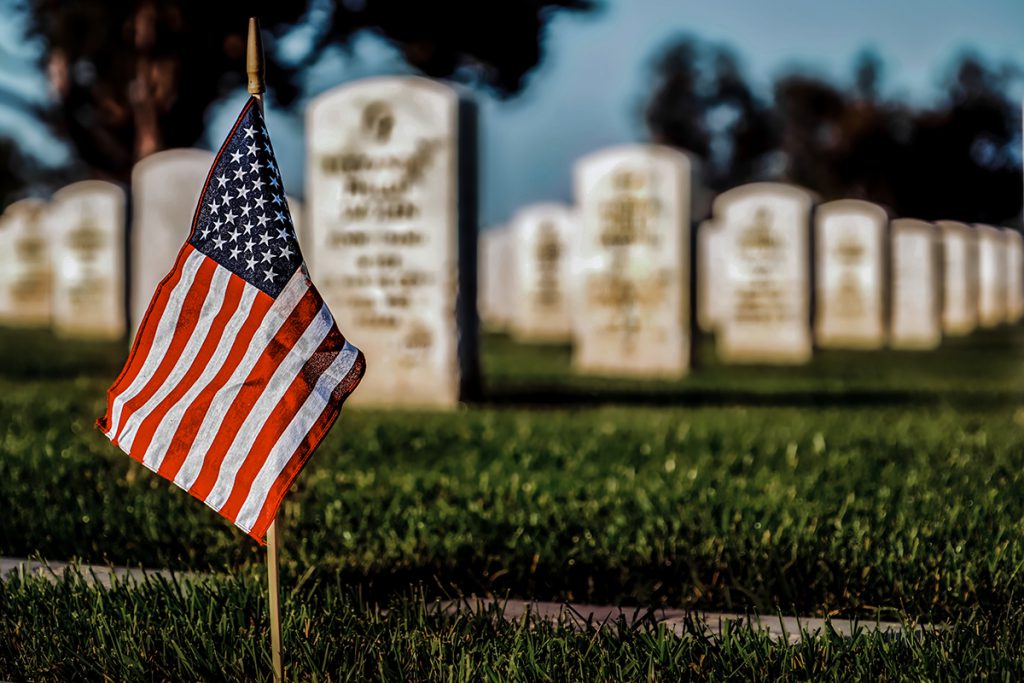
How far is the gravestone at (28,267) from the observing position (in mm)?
24984

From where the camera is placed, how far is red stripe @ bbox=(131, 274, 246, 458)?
3.36m

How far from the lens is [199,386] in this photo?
3400 millimetres

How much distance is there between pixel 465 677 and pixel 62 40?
18061 mm

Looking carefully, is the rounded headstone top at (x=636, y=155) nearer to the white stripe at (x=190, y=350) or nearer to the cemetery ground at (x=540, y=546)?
the cemetery ground at (x=540, y=546)

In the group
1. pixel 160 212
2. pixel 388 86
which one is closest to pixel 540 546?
pixel 388 86

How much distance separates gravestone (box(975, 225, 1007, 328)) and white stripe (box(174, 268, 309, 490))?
33394 mm

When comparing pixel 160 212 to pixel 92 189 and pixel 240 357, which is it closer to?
pixel 240 357

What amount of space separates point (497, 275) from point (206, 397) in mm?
24751

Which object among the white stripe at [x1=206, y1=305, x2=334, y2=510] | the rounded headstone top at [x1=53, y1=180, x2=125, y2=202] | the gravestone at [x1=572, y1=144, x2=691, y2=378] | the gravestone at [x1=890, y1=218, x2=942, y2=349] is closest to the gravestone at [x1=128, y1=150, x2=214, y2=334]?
the gravestone at [x1=572, y1=144, x2=691, y2=378]

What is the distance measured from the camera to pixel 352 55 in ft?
68.9

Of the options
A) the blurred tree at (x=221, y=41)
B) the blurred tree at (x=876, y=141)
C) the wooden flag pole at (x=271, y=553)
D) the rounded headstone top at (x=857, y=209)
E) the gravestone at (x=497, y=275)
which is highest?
the blurred tree at (x=876, y=141)

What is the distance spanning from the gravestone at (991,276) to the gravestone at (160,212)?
2761 cm

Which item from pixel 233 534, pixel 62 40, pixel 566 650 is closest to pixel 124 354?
pixel 62 40

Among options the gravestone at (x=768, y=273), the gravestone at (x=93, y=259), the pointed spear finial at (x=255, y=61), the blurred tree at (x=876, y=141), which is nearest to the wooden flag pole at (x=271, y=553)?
the pointed spear finial at (x=255, y=61)
